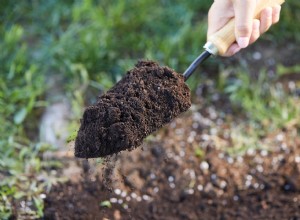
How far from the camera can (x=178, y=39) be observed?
12.3 feet

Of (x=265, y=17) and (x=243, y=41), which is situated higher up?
(x=265, y=17)

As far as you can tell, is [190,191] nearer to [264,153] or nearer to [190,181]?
[190,181]

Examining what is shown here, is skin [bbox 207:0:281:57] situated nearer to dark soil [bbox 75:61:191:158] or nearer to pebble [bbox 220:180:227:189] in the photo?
dark soil [bbox 75:61:191:158]

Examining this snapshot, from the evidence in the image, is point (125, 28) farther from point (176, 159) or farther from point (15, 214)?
point (15, 214)

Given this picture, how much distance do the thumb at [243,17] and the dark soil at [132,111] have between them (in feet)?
1.00

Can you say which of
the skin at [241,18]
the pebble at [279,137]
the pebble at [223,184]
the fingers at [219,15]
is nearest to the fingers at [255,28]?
the skin at [241,18]

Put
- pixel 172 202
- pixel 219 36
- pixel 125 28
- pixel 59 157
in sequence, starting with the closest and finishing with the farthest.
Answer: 1. pixel 219 36
2. pixel 172 202
3. pixel 59 157
4. pixel 125 28

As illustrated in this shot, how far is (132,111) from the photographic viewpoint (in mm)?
2225

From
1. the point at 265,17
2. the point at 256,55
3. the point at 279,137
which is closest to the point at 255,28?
the point at 265,17

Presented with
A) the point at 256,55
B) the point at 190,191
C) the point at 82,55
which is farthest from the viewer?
the point at 256,55

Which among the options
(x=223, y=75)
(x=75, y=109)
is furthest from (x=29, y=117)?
(x=223, y=75)

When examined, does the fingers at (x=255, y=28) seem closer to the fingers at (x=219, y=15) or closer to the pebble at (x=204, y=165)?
the fingers at (x=219, y=15)

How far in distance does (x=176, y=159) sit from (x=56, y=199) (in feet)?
2.31

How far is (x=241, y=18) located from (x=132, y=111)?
55cm
